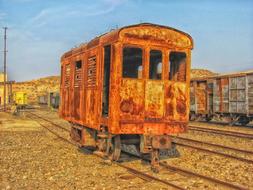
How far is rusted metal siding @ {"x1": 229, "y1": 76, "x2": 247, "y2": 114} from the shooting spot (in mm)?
23219

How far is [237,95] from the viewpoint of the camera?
23812mm

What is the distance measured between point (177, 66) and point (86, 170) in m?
3.91

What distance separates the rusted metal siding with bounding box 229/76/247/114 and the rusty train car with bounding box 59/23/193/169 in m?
13.9

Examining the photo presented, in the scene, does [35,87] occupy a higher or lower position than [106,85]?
higher

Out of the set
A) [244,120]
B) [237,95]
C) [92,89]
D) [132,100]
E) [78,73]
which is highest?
[78,73]

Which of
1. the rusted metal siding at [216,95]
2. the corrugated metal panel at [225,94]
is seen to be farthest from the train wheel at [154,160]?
the rusted metal siding at [216,95]

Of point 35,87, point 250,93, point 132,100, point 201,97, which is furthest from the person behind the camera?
point 35,87

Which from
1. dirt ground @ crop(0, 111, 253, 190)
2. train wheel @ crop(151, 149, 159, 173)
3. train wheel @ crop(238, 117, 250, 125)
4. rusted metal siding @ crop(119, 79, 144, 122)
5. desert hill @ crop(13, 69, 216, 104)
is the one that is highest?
desert hill @ crop(13, 69, 216, 104)

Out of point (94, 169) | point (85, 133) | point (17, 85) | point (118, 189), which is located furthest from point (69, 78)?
point (17, 85)

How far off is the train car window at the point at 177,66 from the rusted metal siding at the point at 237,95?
1383 cm

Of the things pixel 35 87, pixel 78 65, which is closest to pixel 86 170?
pixel 78 65

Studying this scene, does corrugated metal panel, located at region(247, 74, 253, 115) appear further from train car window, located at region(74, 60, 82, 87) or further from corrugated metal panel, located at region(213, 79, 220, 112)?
train car window, located at region(74, 60, 82, 87)

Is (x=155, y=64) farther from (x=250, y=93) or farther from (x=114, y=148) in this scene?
(x=250, y=93)

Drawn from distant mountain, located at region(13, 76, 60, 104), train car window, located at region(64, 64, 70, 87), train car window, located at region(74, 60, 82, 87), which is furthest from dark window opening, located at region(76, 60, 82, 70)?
distant mountain, located at region(13, 76, 60, 104)
